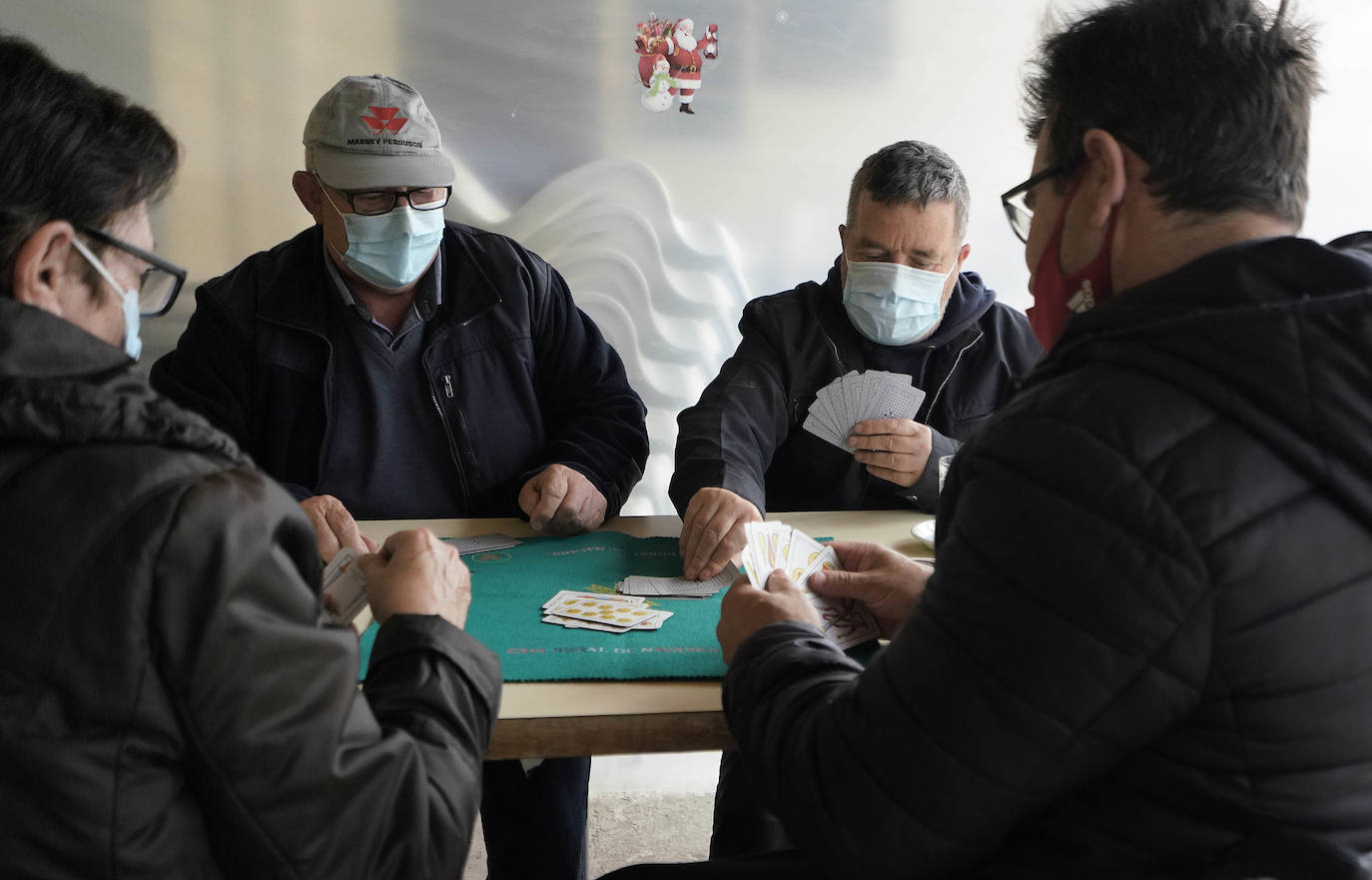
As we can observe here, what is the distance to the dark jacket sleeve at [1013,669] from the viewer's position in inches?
38.1

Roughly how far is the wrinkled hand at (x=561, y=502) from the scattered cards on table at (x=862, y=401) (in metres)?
0.65

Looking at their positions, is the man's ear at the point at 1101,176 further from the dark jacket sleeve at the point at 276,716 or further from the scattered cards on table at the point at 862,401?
the scattered cards on table at the point at 862,401

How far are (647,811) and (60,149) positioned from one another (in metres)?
2.71

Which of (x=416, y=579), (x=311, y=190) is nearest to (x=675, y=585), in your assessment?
(x=416, y=579)

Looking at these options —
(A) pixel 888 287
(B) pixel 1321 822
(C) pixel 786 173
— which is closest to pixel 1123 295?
(B) pixel 1321 822

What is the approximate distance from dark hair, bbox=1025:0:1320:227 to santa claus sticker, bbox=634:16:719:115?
2.62m

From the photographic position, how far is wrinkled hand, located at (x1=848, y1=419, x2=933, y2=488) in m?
2.50

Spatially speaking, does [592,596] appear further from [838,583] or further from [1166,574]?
[1166,574]

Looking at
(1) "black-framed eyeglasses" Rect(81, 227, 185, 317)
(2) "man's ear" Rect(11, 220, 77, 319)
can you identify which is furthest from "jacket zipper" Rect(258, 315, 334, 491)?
(2) "man's ear" Rect(11, 220, 77, 319)

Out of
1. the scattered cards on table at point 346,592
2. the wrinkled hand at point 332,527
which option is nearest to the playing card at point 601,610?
the scattered cards on table at point 346,592

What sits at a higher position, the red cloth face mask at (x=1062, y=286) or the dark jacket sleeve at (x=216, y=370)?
the red cloth face mask at (x=1062, y=286)

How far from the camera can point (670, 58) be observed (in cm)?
365

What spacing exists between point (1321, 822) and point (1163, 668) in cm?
22

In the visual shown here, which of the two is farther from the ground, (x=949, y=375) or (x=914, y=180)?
(x=914, y=180)
